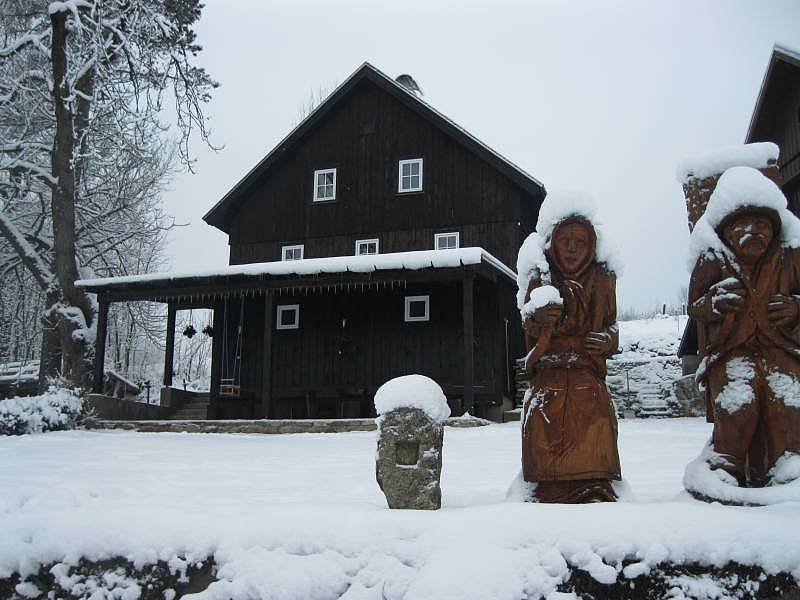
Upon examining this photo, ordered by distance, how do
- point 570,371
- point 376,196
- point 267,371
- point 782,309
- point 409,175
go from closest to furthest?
point 782,309 → point 570,371 → point 267,371 → point 409,175 → point 376,196

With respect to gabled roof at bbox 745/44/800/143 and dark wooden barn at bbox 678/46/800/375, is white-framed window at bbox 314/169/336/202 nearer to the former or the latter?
dark wooden barn at bbox 678/46/800/375

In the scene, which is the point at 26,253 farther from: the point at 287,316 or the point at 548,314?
the point at 548,314

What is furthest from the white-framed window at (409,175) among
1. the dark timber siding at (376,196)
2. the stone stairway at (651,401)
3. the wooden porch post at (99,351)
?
the stone stairway at (651,401)

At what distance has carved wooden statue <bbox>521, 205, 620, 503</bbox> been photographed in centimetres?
383

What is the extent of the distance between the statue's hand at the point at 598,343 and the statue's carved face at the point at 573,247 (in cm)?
40

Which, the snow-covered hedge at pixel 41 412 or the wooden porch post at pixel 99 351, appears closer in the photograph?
the snow-covered hedge at pixel 41 412

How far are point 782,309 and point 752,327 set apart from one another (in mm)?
175

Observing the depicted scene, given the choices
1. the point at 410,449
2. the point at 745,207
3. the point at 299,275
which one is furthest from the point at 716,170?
the point at 299,275

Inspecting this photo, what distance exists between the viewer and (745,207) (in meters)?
3.87

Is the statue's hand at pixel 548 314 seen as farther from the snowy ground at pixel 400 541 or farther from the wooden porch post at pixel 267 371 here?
the wooden porch post at pixel 267 371

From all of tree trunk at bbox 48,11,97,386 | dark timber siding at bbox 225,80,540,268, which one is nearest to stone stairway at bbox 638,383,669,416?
dark timber siding at bbox 225,80,540,268

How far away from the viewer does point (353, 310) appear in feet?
61.4

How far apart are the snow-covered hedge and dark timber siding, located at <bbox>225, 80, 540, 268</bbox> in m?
7.71

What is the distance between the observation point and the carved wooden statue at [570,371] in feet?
12.6
